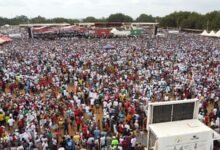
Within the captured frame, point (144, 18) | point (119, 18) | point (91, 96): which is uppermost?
point (144, 18)

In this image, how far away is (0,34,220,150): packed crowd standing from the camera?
10.3 m

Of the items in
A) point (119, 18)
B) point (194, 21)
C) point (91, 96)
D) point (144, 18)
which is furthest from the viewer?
point (144, 18)

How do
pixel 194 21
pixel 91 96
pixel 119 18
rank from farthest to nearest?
pixel 119 18 < pixel 194 21 < pixel 91 96

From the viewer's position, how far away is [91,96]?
14.9m

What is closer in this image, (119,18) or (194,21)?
(194,21)

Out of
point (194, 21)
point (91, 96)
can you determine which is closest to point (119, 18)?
point (194, 21)

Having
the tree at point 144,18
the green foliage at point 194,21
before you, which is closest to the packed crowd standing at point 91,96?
the green foliage at point 194,21

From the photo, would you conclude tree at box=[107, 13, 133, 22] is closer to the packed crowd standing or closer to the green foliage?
the green foliage

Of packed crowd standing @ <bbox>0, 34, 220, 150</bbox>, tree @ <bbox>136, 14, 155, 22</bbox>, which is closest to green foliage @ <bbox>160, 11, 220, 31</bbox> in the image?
tree @ <bbox>136, 14, 155, 22</bbox>

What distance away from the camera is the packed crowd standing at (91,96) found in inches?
406

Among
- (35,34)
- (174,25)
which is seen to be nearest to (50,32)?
(35,34)

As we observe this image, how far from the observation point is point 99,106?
14.8 meters

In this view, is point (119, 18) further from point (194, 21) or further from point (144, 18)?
point (194, 21)

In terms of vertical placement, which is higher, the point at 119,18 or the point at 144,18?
the point at 144,18
